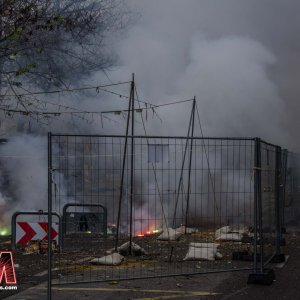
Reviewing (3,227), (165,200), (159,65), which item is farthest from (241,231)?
(159,65)

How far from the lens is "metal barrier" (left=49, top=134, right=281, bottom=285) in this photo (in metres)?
5.45

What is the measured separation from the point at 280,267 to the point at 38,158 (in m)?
6.47

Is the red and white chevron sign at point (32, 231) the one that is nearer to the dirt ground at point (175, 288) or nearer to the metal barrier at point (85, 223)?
the metal barrier at point (85, 223)

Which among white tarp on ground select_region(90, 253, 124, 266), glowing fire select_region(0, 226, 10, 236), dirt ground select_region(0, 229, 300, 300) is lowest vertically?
glowing fire select_region(0, 226, 10, 236)

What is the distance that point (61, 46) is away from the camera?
1144 centimetres

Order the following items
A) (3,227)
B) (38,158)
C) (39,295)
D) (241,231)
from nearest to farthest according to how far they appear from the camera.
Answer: (39,295), (241,231), (3,227), (38,158)

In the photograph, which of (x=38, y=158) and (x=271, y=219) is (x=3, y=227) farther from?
→ (x=271, y=219)
